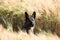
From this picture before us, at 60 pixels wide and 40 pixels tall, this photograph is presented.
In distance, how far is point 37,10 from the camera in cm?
1520

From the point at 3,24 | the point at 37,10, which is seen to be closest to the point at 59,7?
the point at 37,10

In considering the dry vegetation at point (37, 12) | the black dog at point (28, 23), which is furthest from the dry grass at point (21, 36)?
the black dog at point (28, 23)

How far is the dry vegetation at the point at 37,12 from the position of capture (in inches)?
502

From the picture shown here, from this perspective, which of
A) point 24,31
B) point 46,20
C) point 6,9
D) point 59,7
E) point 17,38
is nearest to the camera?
point 17,38

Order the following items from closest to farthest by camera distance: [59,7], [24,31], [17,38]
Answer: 1. [17,38]
2. [24,31]
3. [59,7]

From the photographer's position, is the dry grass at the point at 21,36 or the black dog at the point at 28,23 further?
the black dog at the point at 28,23

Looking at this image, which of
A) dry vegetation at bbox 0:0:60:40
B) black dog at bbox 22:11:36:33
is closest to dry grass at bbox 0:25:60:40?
dry vegetation at bbox 0:0:60:40

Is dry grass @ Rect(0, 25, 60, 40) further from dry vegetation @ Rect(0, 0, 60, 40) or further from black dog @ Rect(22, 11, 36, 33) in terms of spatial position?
black dog @ Rect(22, 11, 36, 33)

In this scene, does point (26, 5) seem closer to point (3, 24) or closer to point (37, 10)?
point (37, 10)

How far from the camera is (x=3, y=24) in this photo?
1322cm

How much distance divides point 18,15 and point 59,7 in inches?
107

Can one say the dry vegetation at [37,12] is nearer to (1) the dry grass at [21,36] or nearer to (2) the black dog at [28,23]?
(1) the dry grass at [21,36]

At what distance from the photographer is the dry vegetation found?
1276cm

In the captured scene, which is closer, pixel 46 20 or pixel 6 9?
pixel 6 9
